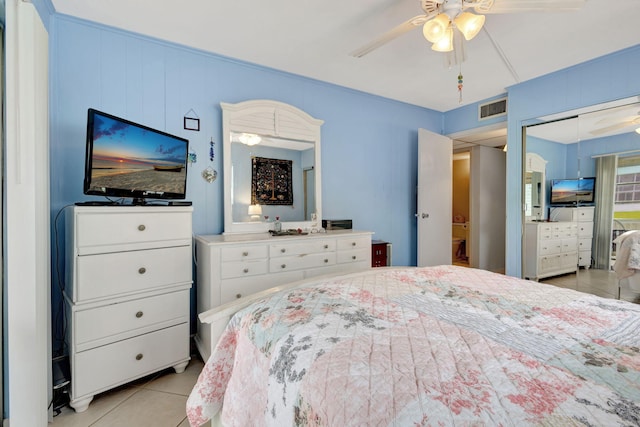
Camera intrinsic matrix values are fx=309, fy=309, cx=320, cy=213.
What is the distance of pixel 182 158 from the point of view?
229 centimetres

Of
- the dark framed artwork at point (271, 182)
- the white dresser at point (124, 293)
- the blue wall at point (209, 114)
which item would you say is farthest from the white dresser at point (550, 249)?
the white dresser at point (124, 293)

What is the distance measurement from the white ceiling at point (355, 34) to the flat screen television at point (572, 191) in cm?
112

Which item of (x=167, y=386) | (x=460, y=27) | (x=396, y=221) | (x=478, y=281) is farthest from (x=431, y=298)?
(x=396, y=221)

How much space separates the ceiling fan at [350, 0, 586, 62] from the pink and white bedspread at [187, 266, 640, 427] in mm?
1429

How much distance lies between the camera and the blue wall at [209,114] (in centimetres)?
215

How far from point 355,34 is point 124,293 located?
241cm

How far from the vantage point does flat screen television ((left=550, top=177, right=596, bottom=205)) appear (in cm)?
300

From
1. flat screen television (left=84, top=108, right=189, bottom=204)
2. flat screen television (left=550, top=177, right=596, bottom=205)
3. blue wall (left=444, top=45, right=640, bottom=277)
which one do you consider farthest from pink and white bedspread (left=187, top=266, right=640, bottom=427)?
blue wall (left=444, top=45, right=640, bottom=277)

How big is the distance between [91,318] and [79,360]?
0.23 meters

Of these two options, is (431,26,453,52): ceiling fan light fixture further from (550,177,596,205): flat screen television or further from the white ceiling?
(550,177,596,205): flat screen television

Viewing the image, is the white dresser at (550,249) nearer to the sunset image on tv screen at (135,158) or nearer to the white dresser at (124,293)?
the white dresser at (124,293)

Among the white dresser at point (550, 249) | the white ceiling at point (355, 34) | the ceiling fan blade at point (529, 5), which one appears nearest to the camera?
the ceiling fan blade at point (529, 5)

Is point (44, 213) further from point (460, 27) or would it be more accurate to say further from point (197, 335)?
point (460, 27)

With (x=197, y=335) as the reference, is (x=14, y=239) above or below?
above
